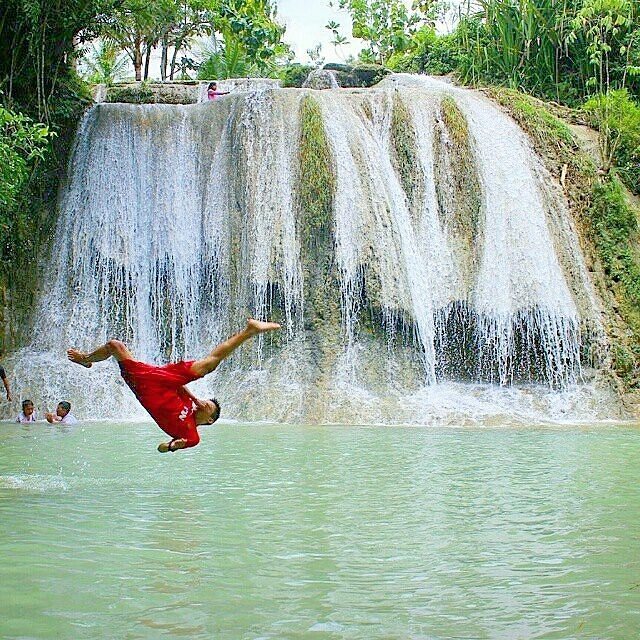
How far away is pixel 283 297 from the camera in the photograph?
624 inches

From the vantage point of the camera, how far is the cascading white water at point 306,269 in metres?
15.3

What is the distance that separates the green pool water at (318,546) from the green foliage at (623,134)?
36.6 ft

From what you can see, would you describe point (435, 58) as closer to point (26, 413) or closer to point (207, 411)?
point (26, 413)

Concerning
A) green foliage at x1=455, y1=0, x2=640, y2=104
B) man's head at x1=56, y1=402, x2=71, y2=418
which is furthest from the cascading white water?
green foliage at x1=455, y1=0, x2=640, y2=104

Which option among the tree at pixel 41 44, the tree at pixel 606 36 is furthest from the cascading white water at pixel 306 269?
the tree at pixel 606 36

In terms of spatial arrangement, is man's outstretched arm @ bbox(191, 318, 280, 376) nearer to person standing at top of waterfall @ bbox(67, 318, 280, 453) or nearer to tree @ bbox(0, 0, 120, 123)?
person standing at top of waterfall @ bbox(67, 318, 280, 453)

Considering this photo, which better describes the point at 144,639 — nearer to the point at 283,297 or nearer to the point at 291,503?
the point at 291,503

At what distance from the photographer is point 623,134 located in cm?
1881

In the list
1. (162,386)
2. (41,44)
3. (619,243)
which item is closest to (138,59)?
(41,44)

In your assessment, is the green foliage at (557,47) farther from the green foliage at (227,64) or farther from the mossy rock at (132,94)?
the green foliage at (227,64)

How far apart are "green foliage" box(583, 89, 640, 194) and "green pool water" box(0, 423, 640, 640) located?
11.1m

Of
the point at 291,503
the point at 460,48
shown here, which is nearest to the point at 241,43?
the point at 460,48

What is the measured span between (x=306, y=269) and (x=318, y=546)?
11094mm

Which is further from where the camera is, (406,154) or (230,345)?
(406,154)
